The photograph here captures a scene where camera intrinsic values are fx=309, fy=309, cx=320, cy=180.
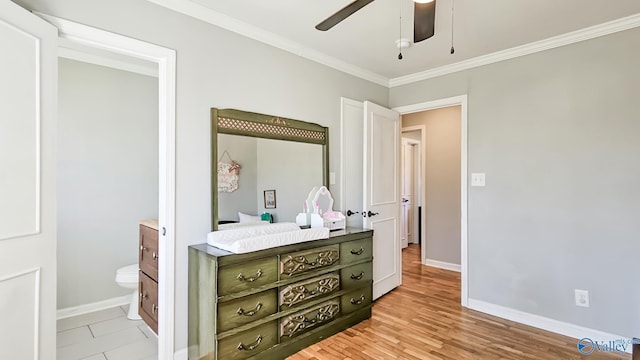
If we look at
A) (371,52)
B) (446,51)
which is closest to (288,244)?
(371,52)

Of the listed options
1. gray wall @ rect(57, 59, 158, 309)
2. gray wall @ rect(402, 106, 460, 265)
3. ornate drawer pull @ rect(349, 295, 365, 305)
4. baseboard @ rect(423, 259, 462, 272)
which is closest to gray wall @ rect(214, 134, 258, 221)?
ornate drawer pull @ rect(349, 295, 365, 305)

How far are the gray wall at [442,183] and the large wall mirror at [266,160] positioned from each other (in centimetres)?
239

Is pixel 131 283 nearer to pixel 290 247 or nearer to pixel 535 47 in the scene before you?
pixel 290 247

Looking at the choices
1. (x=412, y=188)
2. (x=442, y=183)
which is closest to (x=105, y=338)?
(x=442, y=183)

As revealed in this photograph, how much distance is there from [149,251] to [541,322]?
341cm

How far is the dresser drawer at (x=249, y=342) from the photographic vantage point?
189cm

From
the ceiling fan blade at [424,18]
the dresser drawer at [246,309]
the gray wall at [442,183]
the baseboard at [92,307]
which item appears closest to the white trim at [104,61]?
the baseboard at [92,307]

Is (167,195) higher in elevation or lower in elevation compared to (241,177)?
lower

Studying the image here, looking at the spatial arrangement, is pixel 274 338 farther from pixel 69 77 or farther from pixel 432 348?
pixel 69 77

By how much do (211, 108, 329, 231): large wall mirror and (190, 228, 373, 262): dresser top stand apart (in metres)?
0.27

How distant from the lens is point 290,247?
2221 mm

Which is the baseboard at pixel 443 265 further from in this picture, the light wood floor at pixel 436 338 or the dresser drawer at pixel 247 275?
the dresser drawer at pixel 247 275

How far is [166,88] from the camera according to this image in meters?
2.04

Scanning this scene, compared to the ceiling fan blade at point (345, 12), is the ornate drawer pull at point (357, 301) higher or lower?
lower
